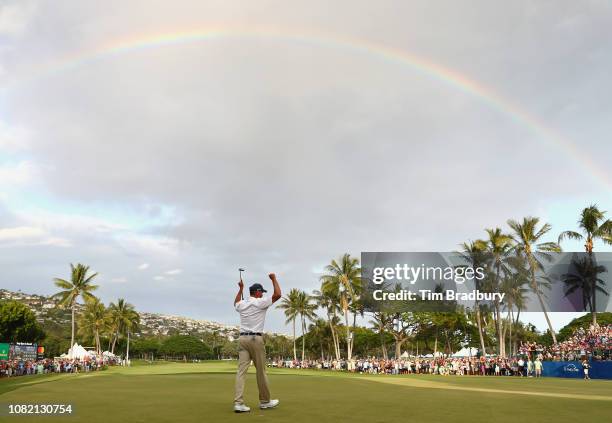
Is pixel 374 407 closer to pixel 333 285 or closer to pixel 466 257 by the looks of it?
pixel 466 257

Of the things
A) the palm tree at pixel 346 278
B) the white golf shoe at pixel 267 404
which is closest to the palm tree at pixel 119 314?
the palm tree at pixel 346 278

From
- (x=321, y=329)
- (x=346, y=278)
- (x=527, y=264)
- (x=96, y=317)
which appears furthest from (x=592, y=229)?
(x=96, y=317)

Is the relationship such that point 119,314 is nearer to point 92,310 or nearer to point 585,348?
point 92,310

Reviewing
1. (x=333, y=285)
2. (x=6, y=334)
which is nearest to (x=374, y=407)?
(x=333, y=285)

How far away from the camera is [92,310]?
103 m

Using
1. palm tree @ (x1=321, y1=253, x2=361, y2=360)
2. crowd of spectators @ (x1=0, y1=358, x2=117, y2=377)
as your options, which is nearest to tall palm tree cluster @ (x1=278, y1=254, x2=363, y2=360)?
palm tree @ (x1=321, y1=253, x2=361, y2=360)

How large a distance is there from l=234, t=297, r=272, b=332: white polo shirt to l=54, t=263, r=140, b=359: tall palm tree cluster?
72347mm

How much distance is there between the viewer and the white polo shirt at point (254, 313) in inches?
365

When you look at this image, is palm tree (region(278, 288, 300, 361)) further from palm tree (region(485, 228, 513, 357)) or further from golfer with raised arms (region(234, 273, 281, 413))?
golfer with raised arms (region(234, 273, 281, 413))

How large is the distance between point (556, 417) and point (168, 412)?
676 cm

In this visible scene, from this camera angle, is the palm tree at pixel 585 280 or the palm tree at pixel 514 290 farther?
the palm tree at pixel 514 290

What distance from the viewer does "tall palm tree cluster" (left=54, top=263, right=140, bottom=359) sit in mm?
77500

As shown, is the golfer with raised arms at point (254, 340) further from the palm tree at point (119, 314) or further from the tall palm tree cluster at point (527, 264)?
the palm tree at point (119, 314)

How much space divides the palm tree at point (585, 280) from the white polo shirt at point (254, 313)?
5814cm
